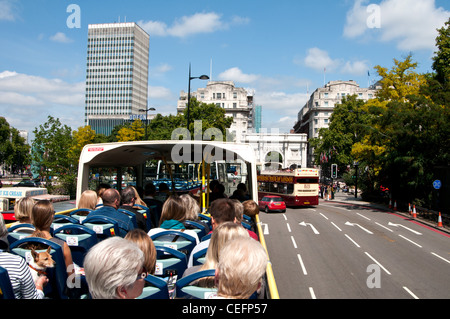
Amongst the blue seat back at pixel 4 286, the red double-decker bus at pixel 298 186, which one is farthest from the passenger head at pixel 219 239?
the red double-decker bus at pixel 298 186

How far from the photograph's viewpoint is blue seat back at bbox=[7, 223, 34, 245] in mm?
4594

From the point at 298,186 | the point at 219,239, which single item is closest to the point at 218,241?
the point at 219,239

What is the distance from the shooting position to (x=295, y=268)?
1280 cm

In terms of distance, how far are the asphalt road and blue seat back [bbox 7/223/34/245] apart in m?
6.90

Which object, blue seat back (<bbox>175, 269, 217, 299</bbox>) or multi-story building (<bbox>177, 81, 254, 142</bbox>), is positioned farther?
multi-story building (<bbox>177, 81, 254, 142</bbox>)

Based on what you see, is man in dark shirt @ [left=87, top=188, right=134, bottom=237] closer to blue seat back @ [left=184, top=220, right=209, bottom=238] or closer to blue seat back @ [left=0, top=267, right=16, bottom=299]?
blue seat back @ [left=184, top=220, right=209, bottom=238]

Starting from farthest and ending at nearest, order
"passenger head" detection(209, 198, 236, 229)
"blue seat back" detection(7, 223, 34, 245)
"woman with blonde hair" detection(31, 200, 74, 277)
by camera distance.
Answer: "passenger head" detection(209, 198, 236, 229) → "blue seat back" detection(7, 223, 34, 245) → "woman with blonde hair" detection(31, 200, 74, 277)

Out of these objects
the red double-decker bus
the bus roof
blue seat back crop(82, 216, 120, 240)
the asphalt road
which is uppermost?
the bus roof

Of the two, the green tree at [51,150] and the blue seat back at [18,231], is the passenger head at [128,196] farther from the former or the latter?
the green tree at [51,150]

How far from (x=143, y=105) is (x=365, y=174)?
137568mm

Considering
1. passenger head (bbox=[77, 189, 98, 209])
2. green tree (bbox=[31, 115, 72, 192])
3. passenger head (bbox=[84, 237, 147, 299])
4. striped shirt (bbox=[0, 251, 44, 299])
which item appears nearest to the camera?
passenger head (bbox=[84, 237, 147, 299])

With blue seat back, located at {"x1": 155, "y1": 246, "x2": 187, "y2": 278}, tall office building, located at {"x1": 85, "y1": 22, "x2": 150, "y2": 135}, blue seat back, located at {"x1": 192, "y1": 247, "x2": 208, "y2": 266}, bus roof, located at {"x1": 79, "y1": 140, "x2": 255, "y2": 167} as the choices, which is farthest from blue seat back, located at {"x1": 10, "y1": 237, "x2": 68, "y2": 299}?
tall office building, located at {"x1": 85, "y1": 22, "x2": 150, "y2": 135}

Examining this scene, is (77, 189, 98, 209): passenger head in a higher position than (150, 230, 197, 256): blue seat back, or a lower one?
higher
